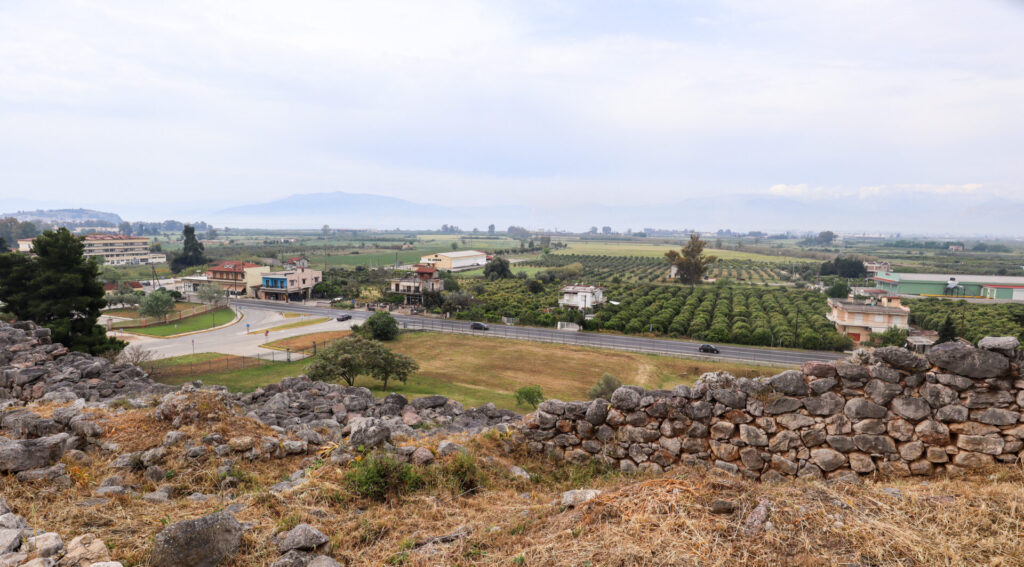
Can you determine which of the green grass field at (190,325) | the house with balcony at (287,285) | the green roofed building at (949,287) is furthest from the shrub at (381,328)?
the green roofed building at (949,287)

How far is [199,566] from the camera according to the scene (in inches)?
180

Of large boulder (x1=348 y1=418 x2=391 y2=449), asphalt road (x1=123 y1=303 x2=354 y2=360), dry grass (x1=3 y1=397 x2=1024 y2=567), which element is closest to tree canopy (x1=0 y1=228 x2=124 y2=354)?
asphalt road (x1=123 y1=303 x2=354 y2=360)

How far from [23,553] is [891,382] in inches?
405

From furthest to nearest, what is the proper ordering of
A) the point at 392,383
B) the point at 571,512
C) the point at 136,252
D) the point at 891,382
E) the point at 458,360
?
the point at 136,252 → the point at 458,360 → the point at 392,383 → the point at 891,382 → the point at 571,512

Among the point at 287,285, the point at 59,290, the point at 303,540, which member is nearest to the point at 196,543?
the point at 303,540

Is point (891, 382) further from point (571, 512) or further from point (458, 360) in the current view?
point (458, 360)

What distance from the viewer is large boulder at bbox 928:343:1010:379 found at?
6398 millimetres

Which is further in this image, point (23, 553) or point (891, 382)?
point (891, 382)

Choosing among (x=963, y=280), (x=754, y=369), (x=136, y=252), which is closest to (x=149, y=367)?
(x=754, y=369)

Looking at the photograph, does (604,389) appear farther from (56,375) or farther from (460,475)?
(56,375)

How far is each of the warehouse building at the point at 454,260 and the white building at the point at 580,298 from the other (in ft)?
164

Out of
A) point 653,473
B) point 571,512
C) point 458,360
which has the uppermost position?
point 571,512

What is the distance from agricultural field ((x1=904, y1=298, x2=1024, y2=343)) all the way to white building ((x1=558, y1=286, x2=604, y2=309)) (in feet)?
105

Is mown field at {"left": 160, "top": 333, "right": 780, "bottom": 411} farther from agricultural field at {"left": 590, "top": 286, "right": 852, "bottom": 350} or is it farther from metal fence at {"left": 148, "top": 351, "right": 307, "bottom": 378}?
agricultural field at {"left": 590, "top": 286, "right": 852, "bottom": 350}
